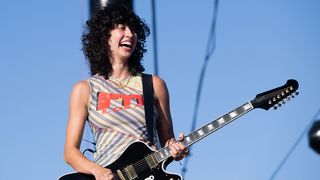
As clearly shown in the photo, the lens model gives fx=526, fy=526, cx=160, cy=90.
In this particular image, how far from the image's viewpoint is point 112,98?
3.03m

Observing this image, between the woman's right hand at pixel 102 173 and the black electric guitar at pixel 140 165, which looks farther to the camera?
the black electric guitar at pixel 140 165

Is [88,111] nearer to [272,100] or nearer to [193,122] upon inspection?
[272,100]

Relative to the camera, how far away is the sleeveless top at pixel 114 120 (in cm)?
293

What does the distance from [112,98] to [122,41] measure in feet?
1.19

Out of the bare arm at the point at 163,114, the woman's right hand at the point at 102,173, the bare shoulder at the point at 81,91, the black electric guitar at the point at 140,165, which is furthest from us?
the bare arm at the point at 163,114

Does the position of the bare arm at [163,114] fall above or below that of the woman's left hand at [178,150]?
above

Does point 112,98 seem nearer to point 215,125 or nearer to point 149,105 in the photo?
point 149,105

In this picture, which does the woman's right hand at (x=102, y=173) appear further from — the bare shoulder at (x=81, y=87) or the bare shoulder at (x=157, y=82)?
the bare shoulder at (x=157, y=82)

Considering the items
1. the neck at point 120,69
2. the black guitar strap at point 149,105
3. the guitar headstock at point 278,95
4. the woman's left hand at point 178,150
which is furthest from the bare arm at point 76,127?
the guitar headstock at point 278,95

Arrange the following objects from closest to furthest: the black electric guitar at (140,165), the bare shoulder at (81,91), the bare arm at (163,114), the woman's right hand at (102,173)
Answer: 1. the woman's right hand at (102,173)
2. the black electric guitar at (140,165)
3. the bare shoulder at (81,91)
4. the bare arm at (163,114)

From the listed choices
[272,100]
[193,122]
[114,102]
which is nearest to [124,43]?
[114,102]

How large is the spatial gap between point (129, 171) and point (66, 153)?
38 cm

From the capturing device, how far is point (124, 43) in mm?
3141

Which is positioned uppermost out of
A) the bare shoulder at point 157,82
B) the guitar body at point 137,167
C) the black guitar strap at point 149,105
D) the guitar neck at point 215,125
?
the bare shoulder at point 157,82
